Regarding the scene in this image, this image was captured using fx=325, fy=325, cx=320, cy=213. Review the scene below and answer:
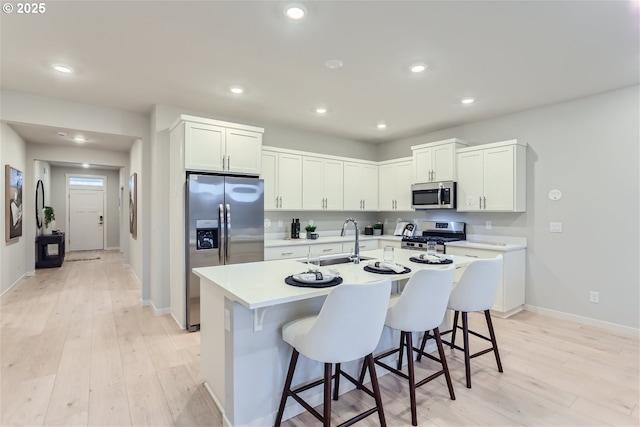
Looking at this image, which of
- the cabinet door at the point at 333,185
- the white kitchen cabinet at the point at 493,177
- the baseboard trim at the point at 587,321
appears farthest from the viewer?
the cabinet door at the point at 333,185

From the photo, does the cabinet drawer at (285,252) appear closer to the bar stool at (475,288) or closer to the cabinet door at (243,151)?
the cabinet door at (243,151)

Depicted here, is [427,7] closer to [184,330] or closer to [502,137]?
[502,137]

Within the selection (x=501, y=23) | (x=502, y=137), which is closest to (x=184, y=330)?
(x=501, y=23)

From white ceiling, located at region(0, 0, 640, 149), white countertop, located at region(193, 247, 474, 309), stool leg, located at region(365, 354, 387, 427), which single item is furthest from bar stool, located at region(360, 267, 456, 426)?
white ceiling, located at region(0, 0, 640, 149)

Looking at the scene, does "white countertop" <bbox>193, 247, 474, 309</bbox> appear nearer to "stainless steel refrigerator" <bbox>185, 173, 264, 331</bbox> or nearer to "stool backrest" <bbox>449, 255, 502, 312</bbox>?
"stool backrest" <bbox>449, 255, 502, 312</bbox>

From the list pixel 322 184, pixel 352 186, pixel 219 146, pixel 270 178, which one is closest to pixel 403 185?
pixel 352 186

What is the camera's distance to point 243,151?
3881 mm

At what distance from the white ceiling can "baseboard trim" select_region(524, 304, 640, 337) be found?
8.29 ft

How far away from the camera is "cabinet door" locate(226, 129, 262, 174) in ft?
12.4

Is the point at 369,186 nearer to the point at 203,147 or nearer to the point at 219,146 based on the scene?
the point at 219,146

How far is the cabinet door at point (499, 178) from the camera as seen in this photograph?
4027mm

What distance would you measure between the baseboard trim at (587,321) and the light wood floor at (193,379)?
0.11 m

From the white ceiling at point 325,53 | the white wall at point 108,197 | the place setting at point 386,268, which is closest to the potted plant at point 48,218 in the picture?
the white wall at point 108,197

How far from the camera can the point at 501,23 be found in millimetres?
2240
